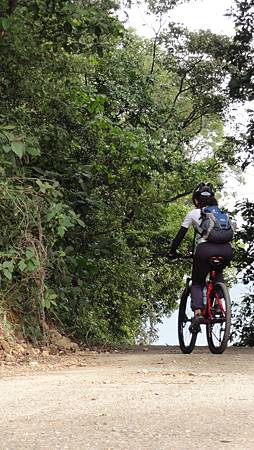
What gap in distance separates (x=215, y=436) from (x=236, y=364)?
9.69 feet

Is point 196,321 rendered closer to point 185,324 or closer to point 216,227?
point 185,324

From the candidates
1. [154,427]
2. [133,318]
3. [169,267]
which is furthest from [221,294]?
[169,267]

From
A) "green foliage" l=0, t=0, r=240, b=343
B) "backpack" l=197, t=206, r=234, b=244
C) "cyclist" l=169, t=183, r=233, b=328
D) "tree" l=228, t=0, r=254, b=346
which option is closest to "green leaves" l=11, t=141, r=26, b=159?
"green foliage" l=0, t=0, r=240, b=343

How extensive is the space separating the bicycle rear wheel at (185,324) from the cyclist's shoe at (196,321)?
20 cm

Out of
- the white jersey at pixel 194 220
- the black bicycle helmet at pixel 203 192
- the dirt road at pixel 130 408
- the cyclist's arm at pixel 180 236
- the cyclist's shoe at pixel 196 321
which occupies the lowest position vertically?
the dirt road at pixel 130 408

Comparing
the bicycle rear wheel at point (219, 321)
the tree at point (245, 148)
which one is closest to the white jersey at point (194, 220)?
the bicycle rear wheel at point (219, 321)

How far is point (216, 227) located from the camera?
23.2 feet

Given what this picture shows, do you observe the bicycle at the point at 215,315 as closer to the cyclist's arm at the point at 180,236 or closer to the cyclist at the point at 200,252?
the cyclist at the point at 200,252

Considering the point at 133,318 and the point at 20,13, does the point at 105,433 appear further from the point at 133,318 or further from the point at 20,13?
the point at 133,318

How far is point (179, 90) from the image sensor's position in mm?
20828

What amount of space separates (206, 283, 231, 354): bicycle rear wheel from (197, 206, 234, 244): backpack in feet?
1.57

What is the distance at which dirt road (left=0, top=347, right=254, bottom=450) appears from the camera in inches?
117

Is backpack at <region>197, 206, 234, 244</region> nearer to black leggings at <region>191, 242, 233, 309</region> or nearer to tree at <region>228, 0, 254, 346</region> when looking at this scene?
black leggings at <region>191, 242, 233, 309</region>

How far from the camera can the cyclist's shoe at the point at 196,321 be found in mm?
7280
